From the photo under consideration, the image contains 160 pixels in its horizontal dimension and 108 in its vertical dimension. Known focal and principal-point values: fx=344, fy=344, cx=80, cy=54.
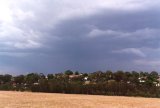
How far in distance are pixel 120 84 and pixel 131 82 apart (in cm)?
1165

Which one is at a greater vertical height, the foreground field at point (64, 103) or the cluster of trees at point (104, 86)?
the cluster of trees at point (104, 86)

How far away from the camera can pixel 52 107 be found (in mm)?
42156

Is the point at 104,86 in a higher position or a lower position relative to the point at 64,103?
higher

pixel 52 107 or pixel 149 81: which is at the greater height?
pixel 149 81

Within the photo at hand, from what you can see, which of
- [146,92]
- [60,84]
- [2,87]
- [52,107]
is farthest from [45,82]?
[52,107]

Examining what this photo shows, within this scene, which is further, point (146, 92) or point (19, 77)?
point (19, 77)

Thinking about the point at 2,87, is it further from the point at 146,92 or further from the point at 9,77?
the point at 146,92

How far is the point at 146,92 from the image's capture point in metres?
96.4

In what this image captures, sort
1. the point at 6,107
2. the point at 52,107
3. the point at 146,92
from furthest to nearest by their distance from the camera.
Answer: the point at 146,92 < the point at 52,107 < the point at 6,107

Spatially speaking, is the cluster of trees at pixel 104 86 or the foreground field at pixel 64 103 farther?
the cluster of trees at pixel 104 86

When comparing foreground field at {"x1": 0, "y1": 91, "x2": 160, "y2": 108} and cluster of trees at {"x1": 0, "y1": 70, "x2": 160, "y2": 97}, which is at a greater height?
cluster of trees at {"x1": 0, "y1": 70, "x2": 160, "y2": 97}

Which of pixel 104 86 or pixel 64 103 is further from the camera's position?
pixel 104 86

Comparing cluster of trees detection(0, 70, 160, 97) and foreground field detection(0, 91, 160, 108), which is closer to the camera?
foreground field detection(0, 91, 160, 108)

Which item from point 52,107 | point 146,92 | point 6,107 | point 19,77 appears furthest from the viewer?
point 19,77
